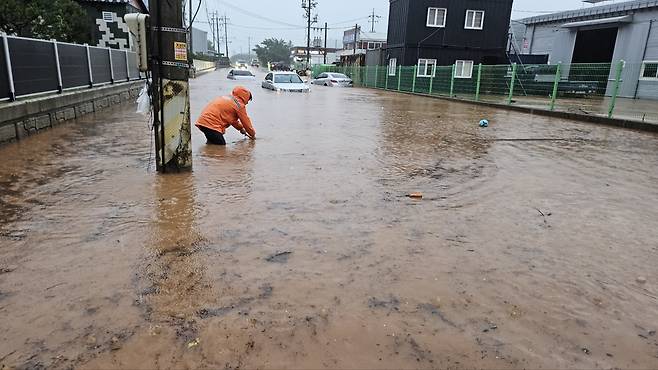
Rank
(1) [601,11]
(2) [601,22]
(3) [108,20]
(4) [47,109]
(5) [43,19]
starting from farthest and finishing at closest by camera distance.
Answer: (1) [601,11]
(3) [108,20]
(2) [601,22]
(5) [43,19]
(4) [47,109]

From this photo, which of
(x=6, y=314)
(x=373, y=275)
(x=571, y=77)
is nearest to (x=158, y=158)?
(x=6, y=314)

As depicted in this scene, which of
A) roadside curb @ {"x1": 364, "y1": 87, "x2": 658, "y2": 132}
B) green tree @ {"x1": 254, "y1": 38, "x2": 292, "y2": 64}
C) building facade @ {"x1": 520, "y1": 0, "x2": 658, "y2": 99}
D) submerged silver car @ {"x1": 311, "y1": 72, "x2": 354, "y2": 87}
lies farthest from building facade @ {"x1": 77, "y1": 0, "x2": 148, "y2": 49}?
green tree @ {"x1": 254, "y1": 38, "x2": 292, "y2": 64}

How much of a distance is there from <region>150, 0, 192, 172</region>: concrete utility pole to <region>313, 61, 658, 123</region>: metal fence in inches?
456

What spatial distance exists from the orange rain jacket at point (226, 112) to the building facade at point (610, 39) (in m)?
17.7

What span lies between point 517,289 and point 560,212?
197cm

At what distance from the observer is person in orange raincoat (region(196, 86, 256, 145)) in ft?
25.4

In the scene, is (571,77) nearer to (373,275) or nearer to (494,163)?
(494,163)

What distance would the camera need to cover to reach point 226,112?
25.9 ft

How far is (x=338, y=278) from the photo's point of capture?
3.01 meters

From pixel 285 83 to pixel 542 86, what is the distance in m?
12.7

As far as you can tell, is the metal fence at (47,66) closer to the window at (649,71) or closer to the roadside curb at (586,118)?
the roadside curb at (586,118)

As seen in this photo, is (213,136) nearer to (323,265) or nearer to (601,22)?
(323,265)

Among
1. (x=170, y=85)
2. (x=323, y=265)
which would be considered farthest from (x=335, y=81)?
(x=323, y=265)

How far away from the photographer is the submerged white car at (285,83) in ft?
78.4
